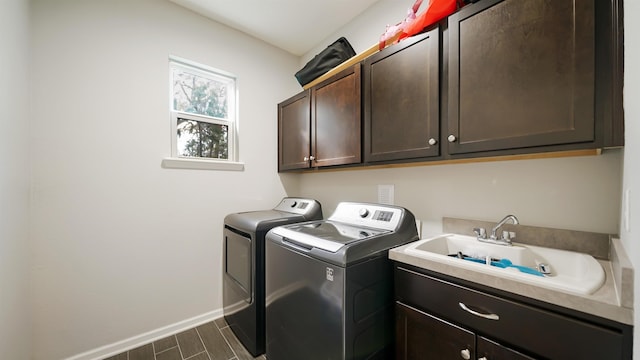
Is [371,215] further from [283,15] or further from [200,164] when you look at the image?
[283,15]

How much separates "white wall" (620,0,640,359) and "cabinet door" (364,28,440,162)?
0.60 metres

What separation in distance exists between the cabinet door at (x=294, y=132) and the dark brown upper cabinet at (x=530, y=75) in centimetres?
119

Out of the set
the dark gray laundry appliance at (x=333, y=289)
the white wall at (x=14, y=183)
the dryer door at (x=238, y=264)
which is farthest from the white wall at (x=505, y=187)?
the white wall at (x=14, y=183)

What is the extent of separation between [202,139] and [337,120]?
1292 millimetres

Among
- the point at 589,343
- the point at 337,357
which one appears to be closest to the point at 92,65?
the point at 337,357

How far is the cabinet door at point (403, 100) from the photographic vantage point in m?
1.23

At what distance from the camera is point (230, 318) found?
6.56ft

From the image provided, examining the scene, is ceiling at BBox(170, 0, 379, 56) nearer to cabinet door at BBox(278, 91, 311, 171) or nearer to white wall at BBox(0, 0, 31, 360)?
cabinet door at BBox(278, 91, 311, 171)

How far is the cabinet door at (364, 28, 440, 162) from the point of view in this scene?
1.23 meters

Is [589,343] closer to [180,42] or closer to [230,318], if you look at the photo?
[230,318]

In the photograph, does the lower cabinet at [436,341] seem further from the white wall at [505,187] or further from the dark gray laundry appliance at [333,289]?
the white wall at [505,187]

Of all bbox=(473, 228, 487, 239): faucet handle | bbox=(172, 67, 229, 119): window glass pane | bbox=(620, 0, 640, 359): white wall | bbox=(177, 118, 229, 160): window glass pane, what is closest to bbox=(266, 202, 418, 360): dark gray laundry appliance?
bbox=(473, 228, 487, 239): faucet handle

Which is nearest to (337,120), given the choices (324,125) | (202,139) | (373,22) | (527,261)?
(324,125)

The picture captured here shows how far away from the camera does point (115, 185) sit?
5.54 feet
